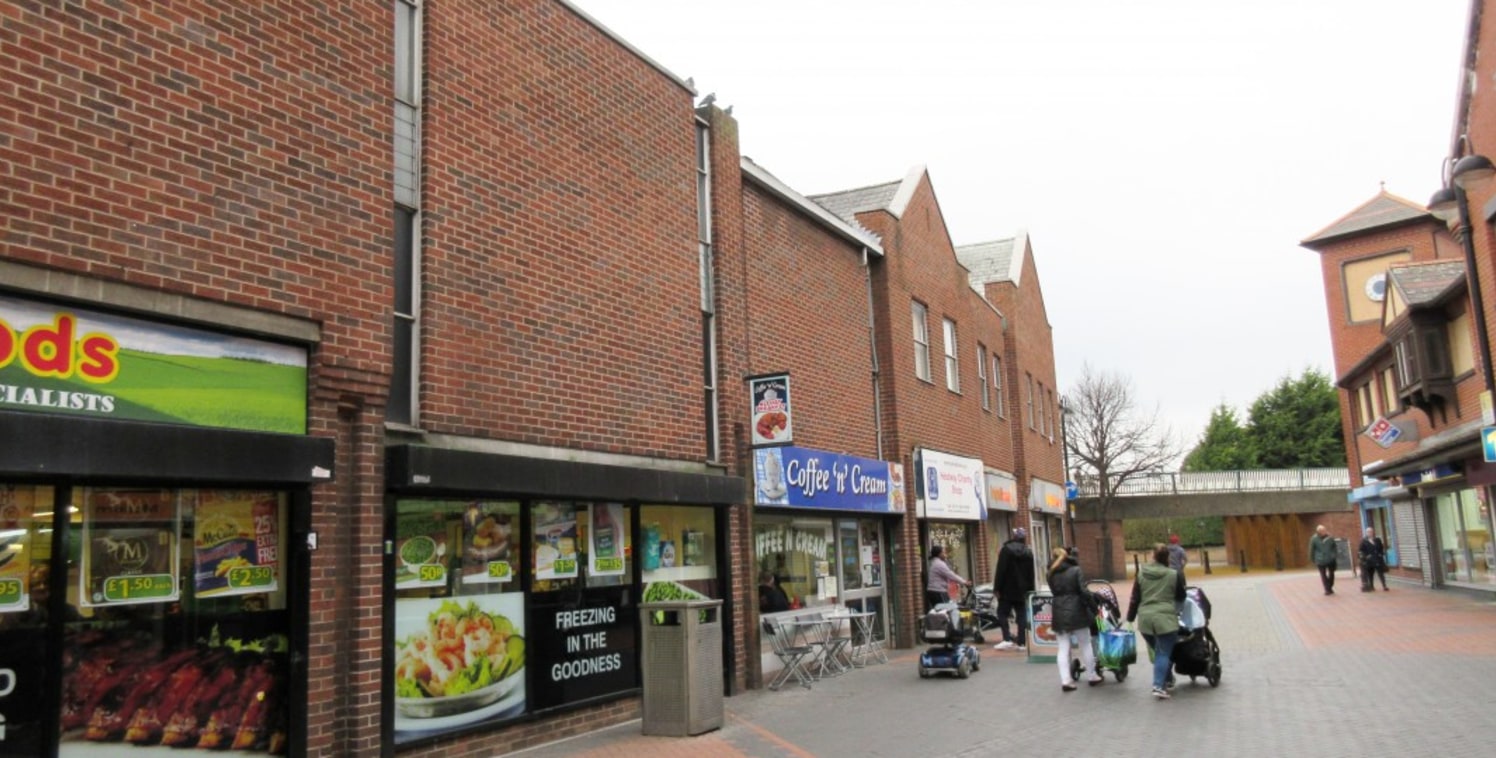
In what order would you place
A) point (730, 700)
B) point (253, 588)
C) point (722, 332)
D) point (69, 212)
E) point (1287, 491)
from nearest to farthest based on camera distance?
point (69, 212)
point (253, 588)
point (730, 700)
point (722, 332)
point (1287, 491)

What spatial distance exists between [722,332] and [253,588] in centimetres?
689

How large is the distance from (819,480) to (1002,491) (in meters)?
10.7

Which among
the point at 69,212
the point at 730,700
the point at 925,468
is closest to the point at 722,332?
the point at 730,700

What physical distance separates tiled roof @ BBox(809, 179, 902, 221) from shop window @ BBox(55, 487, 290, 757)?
13.6 m

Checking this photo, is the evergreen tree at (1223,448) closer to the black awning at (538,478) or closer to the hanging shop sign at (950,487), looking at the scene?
the hanging shop sign at (950,487)

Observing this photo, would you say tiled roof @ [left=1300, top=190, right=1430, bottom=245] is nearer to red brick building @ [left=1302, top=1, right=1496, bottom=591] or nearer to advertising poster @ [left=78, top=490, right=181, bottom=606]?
red brick building @ [left=1302, top=1, right=1496, bottom=591]

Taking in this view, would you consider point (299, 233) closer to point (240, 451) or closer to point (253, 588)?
point (240, 451)

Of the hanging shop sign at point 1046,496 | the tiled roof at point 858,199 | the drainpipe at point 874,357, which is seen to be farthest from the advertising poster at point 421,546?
the hanging shop sign at point 1046,496

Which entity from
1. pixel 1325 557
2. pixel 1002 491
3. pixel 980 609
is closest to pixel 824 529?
pixel 980 609

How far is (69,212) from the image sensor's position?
20.3ft

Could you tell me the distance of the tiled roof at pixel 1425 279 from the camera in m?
22.9

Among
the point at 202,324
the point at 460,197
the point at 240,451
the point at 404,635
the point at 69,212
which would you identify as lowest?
the point at 404,635

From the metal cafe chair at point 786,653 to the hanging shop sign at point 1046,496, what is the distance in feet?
49.0

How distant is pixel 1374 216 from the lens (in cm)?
3700
